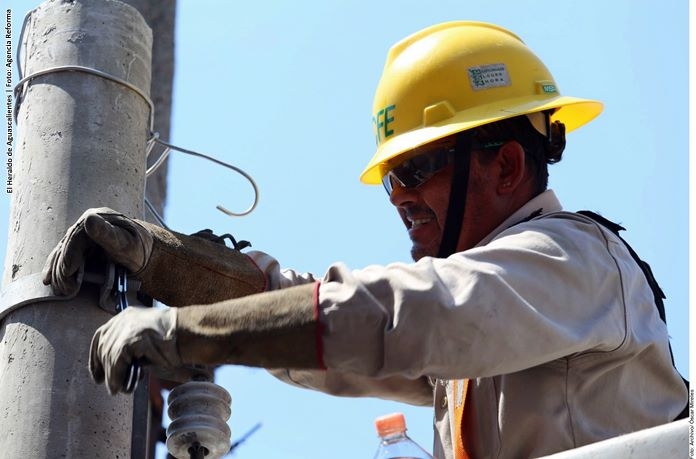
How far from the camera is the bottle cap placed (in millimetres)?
4121

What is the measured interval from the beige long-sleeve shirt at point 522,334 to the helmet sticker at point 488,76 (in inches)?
19.0

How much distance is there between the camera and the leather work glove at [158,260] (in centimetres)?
410

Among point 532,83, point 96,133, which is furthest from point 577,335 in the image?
point 96,133

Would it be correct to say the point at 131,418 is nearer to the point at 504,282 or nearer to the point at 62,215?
the point at 62,215

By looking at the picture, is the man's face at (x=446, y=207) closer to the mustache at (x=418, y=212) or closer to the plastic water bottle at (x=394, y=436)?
the mustache at (x=418, y=212)

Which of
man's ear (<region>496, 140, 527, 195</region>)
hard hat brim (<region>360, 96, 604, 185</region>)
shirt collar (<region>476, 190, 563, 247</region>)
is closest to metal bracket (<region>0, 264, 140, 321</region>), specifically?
hard hat brim (<region>360, 96, 604, 185</region>)

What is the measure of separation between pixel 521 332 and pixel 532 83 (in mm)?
1436

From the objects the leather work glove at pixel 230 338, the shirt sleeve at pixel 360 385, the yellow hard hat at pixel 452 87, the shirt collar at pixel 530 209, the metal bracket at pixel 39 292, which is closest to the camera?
the leather work glove at pixel 230 338

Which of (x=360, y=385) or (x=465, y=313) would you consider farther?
(x=360, y=385)

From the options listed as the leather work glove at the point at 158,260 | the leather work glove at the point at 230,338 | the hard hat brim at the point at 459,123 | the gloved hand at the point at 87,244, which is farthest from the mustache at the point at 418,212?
the leather work glove at the point at 230,338

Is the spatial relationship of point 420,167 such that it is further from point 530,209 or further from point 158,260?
point 158,260

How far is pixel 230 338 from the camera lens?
142 inches

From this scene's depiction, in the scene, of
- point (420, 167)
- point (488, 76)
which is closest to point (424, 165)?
point (420, 167)

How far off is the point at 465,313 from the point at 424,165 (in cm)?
117
